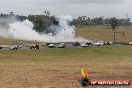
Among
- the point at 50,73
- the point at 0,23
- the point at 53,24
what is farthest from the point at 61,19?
the point at 50,73

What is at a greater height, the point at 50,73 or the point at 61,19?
the point at 61,19

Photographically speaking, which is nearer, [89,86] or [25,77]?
[89,86]

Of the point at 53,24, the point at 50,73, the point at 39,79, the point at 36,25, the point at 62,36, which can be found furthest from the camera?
the point at 36,25

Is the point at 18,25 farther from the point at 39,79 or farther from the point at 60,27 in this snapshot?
the point at 39,79

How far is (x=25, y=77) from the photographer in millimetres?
38219

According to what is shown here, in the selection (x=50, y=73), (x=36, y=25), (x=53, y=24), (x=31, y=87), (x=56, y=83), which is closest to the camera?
(x=31, y=87)

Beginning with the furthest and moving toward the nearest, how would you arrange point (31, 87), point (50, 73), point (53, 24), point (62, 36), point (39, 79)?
point (53, 24) < point (62, 36) < point (50, 73) < point (39, 79) < point (31, 87)

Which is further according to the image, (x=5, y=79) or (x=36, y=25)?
(x=36, y=25)

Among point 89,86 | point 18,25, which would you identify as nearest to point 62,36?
point 18,25

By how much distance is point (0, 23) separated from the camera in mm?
195000

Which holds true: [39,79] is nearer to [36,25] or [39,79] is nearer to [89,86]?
[89,86]

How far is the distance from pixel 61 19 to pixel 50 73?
135m

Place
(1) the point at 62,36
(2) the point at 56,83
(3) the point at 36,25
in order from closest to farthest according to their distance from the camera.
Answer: (2) the point at 56,83, (1) the point at 62,36, (3) the point at 36,25

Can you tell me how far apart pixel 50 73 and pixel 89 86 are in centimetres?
1091
